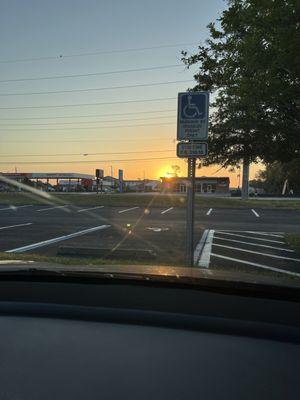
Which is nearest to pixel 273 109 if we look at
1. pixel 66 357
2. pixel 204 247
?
pixel 204 247

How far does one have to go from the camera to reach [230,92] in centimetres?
1037

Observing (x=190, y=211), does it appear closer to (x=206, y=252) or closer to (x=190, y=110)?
(x=190, y=110)

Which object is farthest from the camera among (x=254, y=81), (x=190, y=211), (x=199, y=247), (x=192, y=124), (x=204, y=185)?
(x=204, y=185)

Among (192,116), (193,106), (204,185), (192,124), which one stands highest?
(204,185)

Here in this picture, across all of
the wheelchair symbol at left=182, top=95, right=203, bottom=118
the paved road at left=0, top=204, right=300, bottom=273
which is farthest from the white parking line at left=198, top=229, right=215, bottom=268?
the wheelchair symbol at left=182, top=95, right=203, bottom=118

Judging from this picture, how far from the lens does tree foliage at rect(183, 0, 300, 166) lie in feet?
27.5

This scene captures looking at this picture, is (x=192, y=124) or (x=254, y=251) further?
(x=254, y=251)

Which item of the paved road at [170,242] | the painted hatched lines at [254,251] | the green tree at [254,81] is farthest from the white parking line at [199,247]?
the green tree at [254,81]

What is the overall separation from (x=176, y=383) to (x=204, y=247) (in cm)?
1170

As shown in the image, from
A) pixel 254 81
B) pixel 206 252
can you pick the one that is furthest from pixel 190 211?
pixel 206 252

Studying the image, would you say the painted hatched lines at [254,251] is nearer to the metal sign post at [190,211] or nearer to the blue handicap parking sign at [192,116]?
the metal sign post at [190,211]

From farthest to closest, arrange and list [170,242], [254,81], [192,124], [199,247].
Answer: [170,242] < [199,247] < [254,81] < [192,124]

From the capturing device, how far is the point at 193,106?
714cm

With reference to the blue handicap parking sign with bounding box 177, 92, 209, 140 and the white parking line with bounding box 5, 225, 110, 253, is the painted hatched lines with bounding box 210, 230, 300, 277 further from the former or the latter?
the white parking line with bounding box 5, 225, 110, 253
